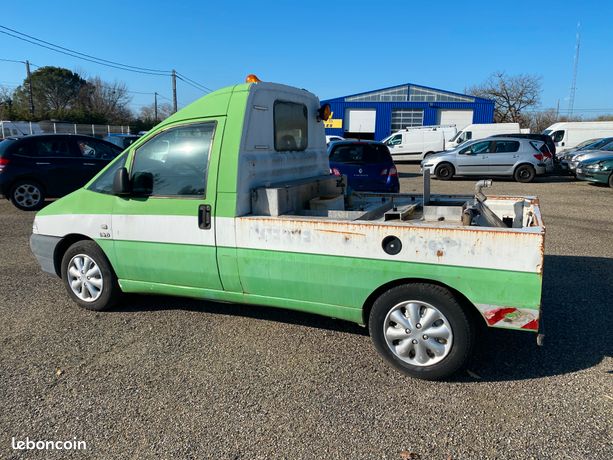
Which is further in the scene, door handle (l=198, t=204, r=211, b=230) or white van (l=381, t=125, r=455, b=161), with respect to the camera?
white van (l=381, t=125, r=455, b=161)

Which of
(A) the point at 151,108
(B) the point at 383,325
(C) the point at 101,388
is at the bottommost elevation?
(C) the point at 101,388

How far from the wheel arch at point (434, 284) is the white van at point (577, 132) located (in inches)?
971

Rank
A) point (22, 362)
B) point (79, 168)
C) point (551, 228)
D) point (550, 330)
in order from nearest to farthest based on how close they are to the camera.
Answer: point (22, 362) < point (550, 330) < point (551, 228) < point (79, 168)

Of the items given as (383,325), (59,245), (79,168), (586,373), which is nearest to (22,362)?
(59,245)

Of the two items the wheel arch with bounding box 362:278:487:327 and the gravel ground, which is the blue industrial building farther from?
the wheel arch with bounding box 362:278:487:327

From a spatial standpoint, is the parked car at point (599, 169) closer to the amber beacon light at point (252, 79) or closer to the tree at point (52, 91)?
the amber beacon light at point (252, 79)

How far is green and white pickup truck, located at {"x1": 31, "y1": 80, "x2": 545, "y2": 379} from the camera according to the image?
3.03m

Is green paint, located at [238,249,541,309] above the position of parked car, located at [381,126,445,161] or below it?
below

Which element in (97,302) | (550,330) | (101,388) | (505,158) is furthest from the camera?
(505,158)

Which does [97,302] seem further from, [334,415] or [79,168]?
[79,168]

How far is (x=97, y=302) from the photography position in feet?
14.5

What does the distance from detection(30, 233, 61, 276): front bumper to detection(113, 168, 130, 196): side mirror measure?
112 centimetres

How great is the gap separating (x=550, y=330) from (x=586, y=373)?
28.3 inches

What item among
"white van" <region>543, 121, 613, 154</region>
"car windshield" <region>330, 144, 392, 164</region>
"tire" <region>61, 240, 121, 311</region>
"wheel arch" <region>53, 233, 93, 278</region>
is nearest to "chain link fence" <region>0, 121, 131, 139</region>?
"car windshield" <region>330, 144, 392, 164</region>
